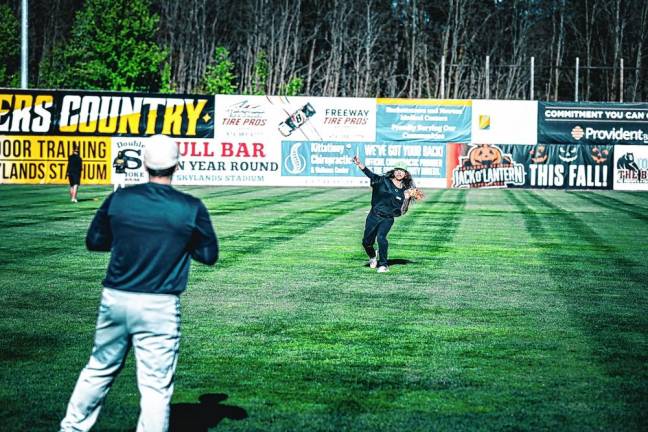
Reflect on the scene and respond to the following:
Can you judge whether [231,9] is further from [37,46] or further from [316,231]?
[316,231]

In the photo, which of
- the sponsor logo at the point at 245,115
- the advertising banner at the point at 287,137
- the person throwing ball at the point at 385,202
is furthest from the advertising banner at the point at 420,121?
the person throwing ball at the point at 385,202

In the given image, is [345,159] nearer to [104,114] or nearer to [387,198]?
[104,114]

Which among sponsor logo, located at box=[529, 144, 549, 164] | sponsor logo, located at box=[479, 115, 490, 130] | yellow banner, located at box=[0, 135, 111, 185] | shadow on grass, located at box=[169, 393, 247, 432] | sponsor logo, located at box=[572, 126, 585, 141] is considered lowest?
shadow on grass, located at box=[169, 393, 247, 432]

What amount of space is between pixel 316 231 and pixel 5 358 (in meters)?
Answer: 13.8

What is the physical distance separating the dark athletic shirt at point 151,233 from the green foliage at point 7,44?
7160 cm

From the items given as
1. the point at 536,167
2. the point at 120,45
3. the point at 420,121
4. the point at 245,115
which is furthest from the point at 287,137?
the point at 120,45

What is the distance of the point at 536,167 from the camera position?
46594 millimetres

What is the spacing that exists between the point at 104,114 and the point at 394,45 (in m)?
35.5

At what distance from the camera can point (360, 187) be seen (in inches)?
1797

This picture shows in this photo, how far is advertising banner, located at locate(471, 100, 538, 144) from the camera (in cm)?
4669

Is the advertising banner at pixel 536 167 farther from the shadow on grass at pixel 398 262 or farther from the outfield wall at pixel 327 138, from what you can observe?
the shadow on grass at pixel 398 262

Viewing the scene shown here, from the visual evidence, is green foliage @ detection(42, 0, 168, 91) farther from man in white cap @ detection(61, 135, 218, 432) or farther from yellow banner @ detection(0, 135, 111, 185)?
man in white cap @ detection(61, 135, 218, 432)

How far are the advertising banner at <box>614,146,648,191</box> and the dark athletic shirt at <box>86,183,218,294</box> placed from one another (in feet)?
142

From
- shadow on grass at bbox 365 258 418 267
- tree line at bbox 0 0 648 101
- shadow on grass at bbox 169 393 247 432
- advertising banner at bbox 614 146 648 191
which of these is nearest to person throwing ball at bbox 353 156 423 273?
shadow on grass at bbox 365 258 418 267
